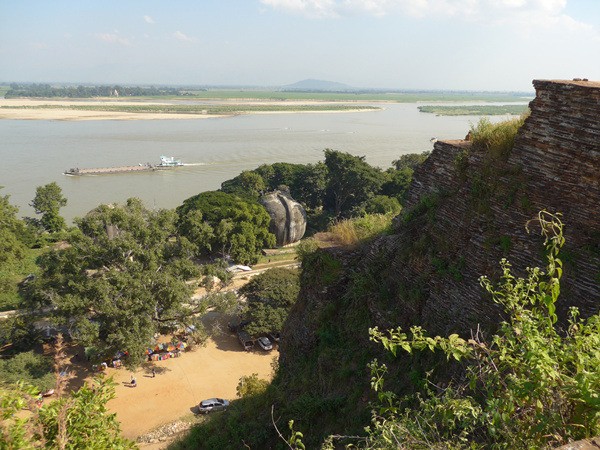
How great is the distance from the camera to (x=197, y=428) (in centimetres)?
1102

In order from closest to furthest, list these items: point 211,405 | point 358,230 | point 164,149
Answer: point 358,230
point 211,405
point 164,149

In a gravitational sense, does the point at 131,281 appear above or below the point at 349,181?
below

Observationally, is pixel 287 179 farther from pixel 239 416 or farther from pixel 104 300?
pixel 239 416

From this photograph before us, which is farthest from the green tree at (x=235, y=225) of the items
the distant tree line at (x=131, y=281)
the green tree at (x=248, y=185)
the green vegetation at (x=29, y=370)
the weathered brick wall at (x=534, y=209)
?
the weathered brick wall at (x=534, y=209)

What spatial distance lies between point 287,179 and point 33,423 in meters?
33.8

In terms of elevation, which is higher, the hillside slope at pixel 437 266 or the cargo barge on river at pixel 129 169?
the hillside slope at pixel 437 266

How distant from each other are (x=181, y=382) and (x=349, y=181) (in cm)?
2261

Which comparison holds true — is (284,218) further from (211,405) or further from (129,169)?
(129,169)

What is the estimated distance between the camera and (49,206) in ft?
107

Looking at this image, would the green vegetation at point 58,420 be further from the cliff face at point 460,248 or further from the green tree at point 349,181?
the green tree at point 349,181

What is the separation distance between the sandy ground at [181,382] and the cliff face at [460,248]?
7.14m

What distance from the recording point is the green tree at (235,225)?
26312 millimetres

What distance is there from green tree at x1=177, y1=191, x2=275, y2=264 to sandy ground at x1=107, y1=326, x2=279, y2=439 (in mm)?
7655

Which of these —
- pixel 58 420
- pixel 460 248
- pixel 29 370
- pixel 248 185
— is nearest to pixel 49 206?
pixel 248 185
